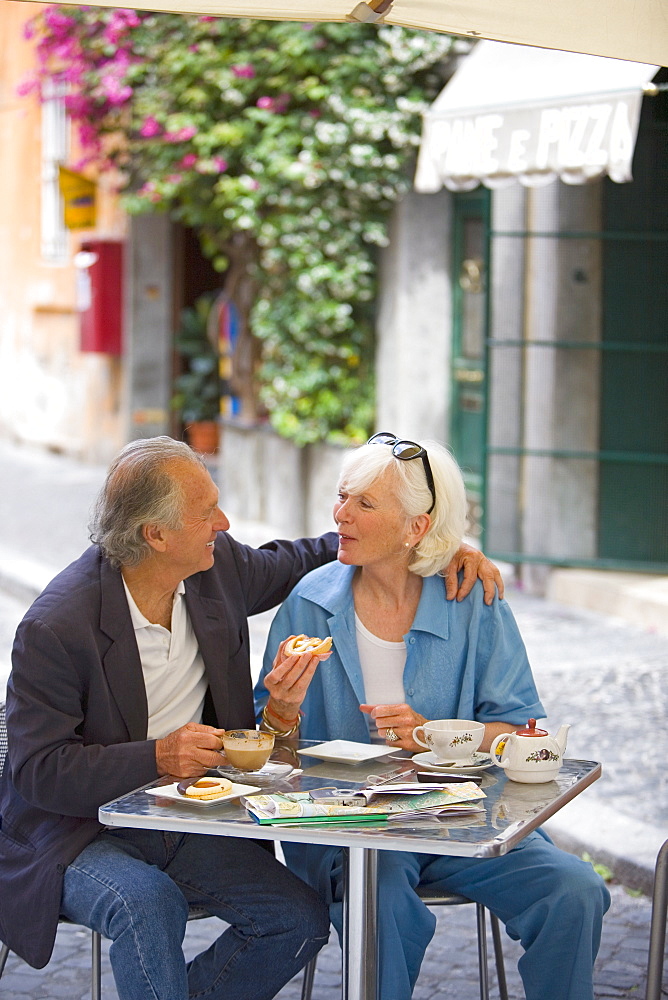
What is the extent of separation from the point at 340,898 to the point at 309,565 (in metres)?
0.92

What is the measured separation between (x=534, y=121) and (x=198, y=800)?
17.8 feet

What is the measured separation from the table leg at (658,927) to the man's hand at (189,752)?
952mm

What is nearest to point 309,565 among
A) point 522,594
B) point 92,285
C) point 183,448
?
point 183,448

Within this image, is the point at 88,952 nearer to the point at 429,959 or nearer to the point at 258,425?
the point at 429,959

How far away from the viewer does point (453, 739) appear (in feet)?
9.74

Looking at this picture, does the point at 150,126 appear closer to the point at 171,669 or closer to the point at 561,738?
the point at 171,669

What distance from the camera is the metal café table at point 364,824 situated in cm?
250

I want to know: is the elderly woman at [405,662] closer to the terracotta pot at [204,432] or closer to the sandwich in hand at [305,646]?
the sandwich in hand at [305,646]

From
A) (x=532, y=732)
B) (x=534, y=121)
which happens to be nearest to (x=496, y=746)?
(x=532, y=732)

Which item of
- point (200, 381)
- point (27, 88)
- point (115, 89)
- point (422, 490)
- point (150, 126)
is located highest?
point (27, 88)

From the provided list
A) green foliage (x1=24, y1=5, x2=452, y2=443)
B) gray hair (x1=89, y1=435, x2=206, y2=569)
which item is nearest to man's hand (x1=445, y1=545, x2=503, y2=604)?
gray hair (x1=89, y1=435, x2=206, y2=569)

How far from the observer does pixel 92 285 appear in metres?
14.3

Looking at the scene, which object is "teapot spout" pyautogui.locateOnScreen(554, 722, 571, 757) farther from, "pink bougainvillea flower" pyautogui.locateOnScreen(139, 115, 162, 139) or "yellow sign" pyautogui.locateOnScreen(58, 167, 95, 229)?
"yellow sign" pyautogui.locateOnScreen(58, 167, 95, 229)

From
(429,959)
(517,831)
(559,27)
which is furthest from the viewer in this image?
(429,959)
